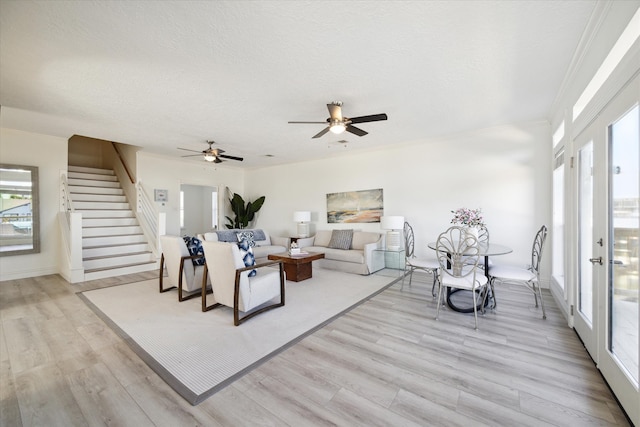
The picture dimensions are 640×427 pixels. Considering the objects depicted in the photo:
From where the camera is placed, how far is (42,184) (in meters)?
5.17

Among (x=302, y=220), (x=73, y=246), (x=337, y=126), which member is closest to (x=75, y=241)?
(x=73, y=246)

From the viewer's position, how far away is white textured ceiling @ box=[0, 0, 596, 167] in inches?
74.6

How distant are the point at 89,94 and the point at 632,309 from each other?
17.8 feet

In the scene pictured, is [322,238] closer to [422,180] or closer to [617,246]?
[422,180]

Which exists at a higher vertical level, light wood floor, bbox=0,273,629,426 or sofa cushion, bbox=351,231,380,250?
sofa cushion, bbox=351,231,380,250

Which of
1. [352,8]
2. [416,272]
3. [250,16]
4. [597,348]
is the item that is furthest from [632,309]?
[416,272]

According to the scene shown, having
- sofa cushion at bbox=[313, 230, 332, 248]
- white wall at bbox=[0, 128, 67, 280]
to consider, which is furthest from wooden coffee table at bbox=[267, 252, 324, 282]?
white wall at bbox=[0, 128, 67, 280]

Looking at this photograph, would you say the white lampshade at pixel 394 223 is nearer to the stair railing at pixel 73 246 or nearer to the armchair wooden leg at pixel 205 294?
the armchair wooden leg at pixel 205 294

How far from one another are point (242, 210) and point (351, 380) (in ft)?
22.3

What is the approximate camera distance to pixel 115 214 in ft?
20.8

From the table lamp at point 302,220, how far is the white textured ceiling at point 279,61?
2.83 metres

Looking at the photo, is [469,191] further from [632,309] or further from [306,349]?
[306,349]

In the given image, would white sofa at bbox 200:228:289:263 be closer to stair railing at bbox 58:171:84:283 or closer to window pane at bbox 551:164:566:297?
stair railing at bbox 58:171:84:283

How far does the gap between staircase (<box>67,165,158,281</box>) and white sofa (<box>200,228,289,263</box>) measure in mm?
1378
